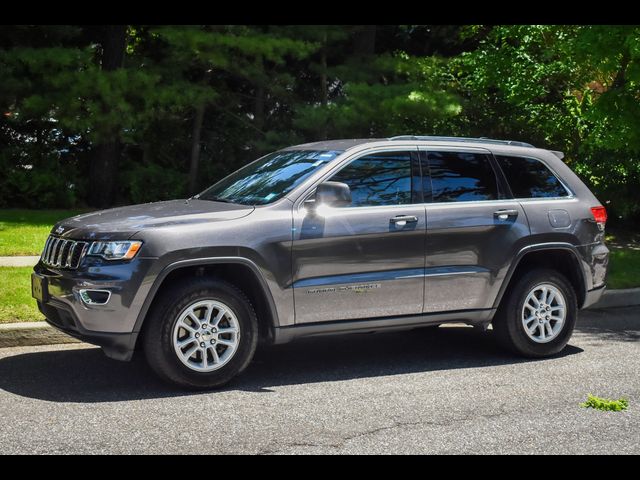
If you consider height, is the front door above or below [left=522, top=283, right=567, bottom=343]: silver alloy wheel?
above

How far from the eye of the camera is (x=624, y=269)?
1194 cm

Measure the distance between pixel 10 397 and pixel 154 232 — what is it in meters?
1.47

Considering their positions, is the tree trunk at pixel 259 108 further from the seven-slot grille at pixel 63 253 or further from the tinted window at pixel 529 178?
the seven-slot grille at pixel 63 253

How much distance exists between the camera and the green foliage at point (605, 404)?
6.28 m

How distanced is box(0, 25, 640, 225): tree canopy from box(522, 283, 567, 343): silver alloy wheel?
6.21m

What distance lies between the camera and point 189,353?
21.4 feet

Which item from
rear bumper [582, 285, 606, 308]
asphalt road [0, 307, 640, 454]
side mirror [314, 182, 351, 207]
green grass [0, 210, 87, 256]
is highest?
side mirror [314, 182, 351, 207]

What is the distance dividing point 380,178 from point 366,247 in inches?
25.6

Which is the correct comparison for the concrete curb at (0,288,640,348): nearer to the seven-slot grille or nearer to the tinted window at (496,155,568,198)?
the seven-slot grille

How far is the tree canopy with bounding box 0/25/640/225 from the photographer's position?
1593 cm

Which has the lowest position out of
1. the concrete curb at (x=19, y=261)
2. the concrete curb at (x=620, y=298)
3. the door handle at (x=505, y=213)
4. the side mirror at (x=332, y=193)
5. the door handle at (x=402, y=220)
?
the concrete curb at (x=620, y=298)

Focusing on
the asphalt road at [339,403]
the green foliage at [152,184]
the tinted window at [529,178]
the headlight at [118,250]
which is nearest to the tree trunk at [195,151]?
the green foliage at [152,184]

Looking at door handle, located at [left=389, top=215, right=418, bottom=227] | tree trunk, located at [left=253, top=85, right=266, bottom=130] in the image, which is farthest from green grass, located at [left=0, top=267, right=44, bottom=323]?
tree trunk, located at [left=253, top=85, right=266, bottom=130]

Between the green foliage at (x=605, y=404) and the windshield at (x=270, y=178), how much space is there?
2620mm
